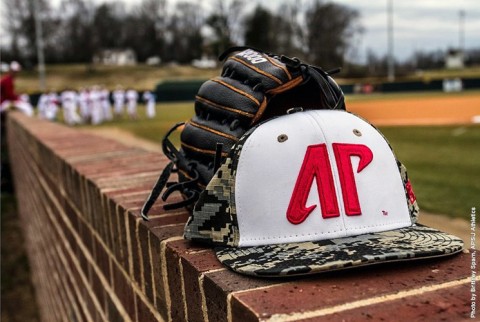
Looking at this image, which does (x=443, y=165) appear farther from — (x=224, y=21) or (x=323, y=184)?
(x=224, y=21)

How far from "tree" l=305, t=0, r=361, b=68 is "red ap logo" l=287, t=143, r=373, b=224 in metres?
59.3

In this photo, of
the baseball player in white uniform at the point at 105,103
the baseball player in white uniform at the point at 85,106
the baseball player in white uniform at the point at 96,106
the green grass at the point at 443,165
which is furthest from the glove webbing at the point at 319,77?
A: the baseball player in white uniform at the point at 105,103

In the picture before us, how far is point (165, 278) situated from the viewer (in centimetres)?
134

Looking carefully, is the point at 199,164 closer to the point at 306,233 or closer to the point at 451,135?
the point at 306,233

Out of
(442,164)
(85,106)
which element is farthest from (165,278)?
(85,106)

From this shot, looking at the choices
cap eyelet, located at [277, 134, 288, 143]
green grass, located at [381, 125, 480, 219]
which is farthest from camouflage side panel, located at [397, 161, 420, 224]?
green grass, located at [381, 125, 480, 219]

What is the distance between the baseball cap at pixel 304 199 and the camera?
1.23 metres

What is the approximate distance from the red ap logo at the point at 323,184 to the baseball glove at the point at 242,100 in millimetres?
203

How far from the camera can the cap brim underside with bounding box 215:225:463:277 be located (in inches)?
41.7

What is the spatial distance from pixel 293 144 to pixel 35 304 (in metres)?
5.56

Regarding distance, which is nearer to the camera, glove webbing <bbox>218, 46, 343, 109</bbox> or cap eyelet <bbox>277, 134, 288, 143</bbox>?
cap eyelet <bbox>277, 134, 288, 143</bbox>

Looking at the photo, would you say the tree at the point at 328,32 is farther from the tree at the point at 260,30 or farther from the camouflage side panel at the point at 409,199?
the camouflage side panel at the point at 409,199

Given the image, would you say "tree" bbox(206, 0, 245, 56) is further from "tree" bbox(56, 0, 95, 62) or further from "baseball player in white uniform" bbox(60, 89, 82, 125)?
"baseball player in white uniform" bbox(60, 89, 82, 125)

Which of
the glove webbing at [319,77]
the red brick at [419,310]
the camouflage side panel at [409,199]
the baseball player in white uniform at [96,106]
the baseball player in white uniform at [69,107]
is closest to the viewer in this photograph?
the red brick at [419,310]
